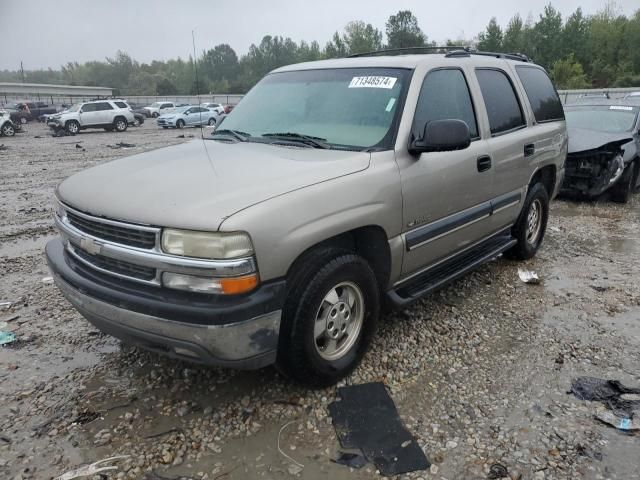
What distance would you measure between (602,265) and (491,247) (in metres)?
1.72

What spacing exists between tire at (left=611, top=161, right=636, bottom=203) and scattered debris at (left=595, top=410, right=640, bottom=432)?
21.2ft

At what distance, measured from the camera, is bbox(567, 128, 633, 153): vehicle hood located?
7863mm

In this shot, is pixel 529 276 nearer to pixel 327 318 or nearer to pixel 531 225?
pixel 531 225

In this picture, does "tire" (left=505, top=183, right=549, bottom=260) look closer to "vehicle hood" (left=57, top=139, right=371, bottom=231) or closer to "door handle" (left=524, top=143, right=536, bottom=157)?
"door handle" (left=524, top=143, right=536, bottom=157)

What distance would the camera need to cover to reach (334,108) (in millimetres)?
3557

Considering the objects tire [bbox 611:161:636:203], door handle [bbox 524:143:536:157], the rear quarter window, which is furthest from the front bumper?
tire [bbox 611:161:636:203]

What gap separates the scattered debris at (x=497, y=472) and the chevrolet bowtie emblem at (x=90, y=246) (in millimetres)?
2269

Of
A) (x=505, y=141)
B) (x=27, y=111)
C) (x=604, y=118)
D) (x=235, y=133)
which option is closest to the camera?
(x=235, y=133)

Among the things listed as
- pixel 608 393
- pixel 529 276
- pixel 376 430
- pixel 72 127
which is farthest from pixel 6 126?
pixel 608 393

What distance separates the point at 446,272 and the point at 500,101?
1.66 m

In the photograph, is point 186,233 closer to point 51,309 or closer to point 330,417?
point 330,417

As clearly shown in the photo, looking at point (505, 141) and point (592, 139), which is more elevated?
point (505, 141)

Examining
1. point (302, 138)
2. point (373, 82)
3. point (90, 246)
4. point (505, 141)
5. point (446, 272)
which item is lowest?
point (446, 272)

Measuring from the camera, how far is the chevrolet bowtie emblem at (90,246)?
2699 millimetres
